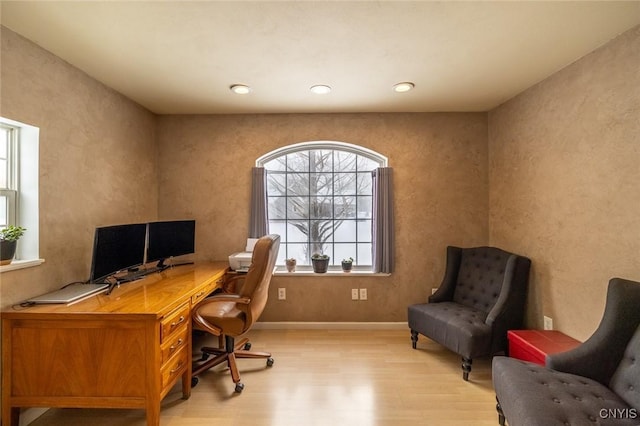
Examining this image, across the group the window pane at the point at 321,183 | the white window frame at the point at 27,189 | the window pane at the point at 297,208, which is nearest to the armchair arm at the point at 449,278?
the window pane at the point at 321,183

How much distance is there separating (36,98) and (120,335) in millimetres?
1606

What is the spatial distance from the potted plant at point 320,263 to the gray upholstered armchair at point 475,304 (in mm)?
987

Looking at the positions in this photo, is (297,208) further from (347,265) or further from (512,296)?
(512,296)

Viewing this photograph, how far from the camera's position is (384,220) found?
10.8ft

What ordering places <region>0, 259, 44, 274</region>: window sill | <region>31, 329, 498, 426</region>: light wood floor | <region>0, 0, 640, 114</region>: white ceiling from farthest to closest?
<region>31, 329, 498, 426</region>: light wood floor → <region>0, 259, 44, 274</region>: window sill → <region>0, 0, 640, 114</region>: white ceiling

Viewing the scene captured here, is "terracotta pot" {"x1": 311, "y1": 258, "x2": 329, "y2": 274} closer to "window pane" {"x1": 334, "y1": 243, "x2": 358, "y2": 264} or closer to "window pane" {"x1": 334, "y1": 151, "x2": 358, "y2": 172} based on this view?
"window pane" {"x1": 334, "y1": 243, "x2": 358, "y2": 264}

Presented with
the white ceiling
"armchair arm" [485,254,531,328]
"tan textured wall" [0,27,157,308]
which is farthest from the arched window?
"tan textured wall" [0,27,157,308]

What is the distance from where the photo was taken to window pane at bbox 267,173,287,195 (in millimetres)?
3576

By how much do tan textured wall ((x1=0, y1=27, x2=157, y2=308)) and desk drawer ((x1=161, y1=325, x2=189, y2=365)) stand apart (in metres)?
0.93

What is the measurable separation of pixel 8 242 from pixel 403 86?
9.64ft

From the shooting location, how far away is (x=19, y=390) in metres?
1.71

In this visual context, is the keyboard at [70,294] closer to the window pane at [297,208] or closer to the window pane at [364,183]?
the window pane at [297,208]

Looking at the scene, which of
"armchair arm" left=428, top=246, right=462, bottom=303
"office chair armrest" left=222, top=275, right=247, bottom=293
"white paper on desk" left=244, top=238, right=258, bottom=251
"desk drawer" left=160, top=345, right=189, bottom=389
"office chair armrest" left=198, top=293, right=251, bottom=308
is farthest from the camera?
"white paper on desk" left=244, top=238, right=258, bottom=251

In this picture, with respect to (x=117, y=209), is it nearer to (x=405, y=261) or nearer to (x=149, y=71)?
(x=149, y=71)
